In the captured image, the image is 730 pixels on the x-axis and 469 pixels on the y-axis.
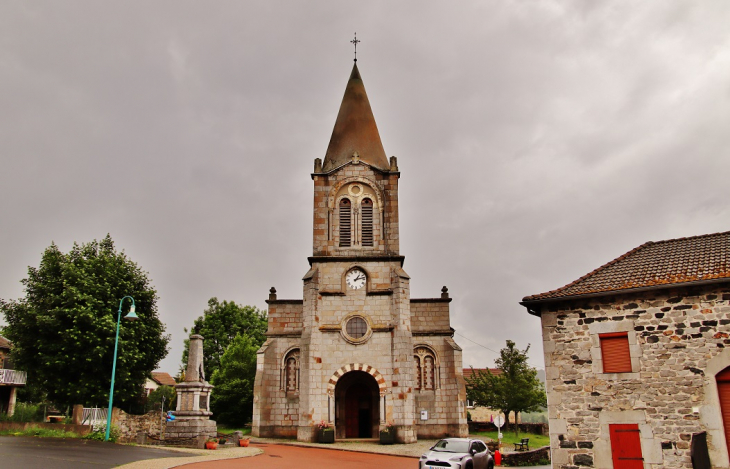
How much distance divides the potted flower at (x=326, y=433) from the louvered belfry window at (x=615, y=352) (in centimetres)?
1508

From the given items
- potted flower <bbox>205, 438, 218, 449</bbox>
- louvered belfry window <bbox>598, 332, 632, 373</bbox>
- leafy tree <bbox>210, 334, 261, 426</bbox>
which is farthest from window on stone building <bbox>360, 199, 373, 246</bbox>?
louvered belfry window <bbox>598, 332, 632, 373</bbox>

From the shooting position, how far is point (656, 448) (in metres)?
13.8

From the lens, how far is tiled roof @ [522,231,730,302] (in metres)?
14.5

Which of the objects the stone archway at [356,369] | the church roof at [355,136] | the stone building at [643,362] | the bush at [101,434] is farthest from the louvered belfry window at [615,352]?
the church roof at [355,136]

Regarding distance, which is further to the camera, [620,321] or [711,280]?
[620,321]

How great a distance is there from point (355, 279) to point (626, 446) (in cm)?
1746

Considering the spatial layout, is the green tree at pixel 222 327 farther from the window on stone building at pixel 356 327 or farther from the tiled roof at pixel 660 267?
the tiled roof at pixel 660 267

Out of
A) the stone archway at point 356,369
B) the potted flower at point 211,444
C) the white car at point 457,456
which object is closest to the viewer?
the white car at point 457,456

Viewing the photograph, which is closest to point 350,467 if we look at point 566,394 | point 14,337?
point 566,394

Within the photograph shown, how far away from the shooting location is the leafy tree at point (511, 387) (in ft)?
117

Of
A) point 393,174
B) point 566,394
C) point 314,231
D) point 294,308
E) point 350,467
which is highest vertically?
point 393,174

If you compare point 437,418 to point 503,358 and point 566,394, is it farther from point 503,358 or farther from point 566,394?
point 566,394

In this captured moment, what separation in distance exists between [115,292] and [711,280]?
1044 inches

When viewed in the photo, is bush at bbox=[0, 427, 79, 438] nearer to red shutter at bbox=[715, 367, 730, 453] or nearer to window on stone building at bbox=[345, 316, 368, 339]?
window on stone building at bbox=[345, 316, 368, 339]
